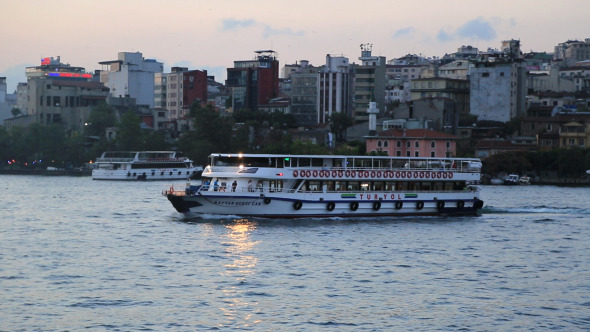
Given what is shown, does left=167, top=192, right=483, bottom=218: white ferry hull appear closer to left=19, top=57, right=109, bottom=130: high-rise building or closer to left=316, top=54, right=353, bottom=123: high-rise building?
left=316, top=54, right=353, bottom=123: high-rise building

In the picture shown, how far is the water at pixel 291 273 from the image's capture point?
29375 mm

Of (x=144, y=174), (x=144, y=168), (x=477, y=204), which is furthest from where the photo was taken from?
(x=144, y=168)

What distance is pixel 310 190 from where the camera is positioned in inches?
2100

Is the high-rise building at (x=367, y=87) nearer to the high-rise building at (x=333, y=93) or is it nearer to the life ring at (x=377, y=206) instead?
the high-rise building at (x=333, y=93)

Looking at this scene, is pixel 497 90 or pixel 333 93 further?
pixel 333 93

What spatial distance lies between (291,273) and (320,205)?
55.3 ft

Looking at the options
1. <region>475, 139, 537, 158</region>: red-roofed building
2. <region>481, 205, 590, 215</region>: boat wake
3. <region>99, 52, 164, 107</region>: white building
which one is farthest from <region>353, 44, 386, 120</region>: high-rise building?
<region>481, 205, 590, 215</region>: boat wake

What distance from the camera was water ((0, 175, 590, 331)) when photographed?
96.4 feet

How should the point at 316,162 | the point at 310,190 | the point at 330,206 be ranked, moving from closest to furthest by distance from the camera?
the point at 310,190, the point at 330,206, the point at 316,162

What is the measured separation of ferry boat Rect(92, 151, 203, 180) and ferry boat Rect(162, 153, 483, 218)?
5894cm

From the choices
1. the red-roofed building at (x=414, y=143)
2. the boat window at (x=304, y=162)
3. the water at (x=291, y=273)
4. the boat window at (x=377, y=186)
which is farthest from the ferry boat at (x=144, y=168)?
the boat window at (x=304, y=162)

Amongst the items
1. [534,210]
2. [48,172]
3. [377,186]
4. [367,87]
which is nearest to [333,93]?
[367,87]

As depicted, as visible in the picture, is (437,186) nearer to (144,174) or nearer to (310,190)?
(310,190)

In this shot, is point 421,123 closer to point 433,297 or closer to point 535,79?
point 535,79
